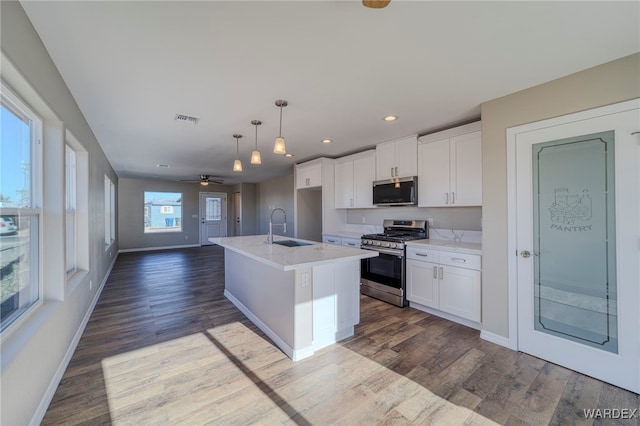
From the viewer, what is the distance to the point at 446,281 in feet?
10.5

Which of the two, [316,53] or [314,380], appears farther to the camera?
[314,380]

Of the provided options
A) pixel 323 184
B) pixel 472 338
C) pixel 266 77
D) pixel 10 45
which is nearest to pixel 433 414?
pixel 472 338

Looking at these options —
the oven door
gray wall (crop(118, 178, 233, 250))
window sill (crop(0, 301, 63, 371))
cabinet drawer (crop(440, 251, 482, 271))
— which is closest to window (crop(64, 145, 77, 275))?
window sill (crop(0, 301, 63, 371))

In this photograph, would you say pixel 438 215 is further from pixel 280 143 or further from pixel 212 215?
pixel 212 215

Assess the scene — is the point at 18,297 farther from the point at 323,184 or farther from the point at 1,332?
the point at 323,184

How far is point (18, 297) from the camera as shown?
68.2 inches

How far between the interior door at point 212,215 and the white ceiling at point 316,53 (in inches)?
277

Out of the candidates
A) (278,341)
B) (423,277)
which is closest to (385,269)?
(423,277)

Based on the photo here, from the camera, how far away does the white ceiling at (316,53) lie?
153 centimetres

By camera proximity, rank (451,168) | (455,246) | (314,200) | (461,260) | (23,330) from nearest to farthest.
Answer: (23,330)
(461,260)
(455,246)
(451,168)
(314,200)

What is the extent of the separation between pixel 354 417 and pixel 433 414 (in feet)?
1.69

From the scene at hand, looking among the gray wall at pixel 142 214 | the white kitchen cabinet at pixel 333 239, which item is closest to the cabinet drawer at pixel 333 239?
the white kitchen cabinet at pixel 333 239

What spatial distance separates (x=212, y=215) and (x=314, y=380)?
30.1 ft

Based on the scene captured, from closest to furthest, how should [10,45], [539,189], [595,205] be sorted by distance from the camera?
1. [10,45]
2. [595,205]
3. [539,189]
